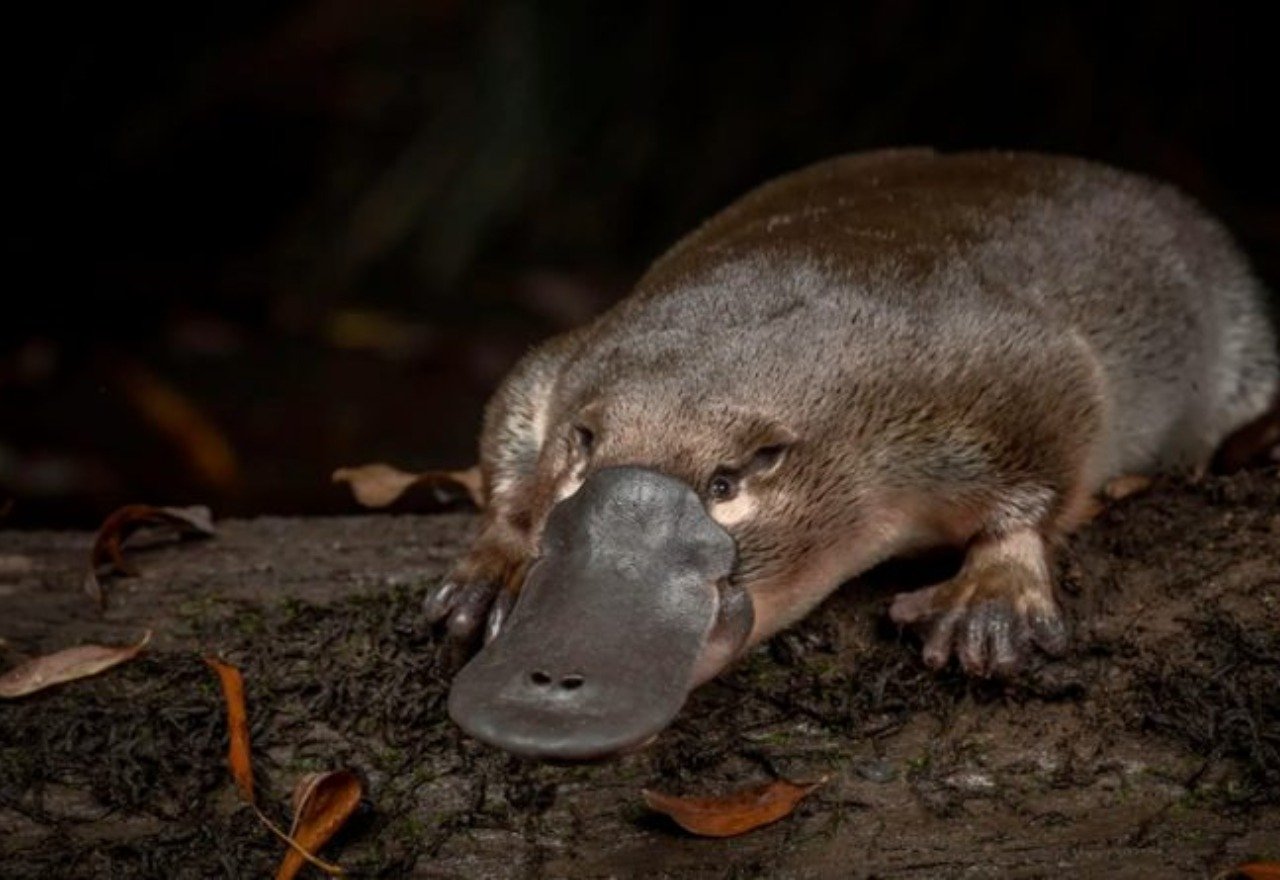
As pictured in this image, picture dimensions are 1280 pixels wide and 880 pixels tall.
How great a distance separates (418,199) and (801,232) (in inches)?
159

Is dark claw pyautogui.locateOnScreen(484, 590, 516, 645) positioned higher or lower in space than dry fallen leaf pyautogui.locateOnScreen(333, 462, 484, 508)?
higher

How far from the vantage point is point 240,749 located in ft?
9.25

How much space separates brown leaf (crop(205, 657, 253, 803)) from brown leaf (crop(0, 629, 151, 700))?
6.3 inches

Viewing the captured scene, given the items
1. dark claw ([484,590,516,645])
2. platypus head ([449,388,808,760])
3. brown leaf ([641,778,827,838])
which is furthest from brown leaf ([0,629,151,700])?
brown leaf ([641,778,827,838])

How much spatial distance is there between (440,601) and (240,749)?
0.38 metres

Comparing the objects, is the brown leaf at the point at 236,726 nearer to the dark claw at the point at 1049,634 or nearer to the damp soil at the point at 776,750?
the damp soil at the point at 776,750

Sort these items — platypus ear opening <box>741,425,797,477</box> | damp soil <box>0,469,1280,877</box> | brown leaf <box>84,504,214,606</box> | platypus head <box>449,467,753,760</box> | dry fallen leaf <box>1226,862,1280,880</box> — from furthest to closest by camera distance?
brown leaf <box>84,504,214,606</box> → platypus ear opening <box>741,425,797,477</box> → damp soil <box>0,469,1280,877</box> → dry fallen leaf <box>1226,862,1280,880</box> → platypus head <box>449,467,753,760</box>

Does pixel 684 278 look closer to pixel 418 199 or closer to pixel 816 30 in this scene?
pixel 816 30

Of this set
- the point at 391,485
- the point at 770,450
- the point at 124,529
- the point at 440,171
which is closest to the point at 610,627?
the point at 770,450

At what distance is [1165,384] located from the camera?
3684 millimetres

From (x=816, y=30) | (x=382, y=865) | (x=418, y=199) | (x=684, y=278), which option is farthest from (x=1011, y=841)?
(x=418, y=199)

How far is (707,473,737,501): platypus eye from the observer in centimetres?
267

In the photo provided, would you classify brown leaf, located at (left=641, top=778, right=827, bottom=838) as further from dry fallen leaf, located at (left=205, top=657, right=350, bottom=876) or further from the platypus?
dry fallen leaf, located at (left=205, top=657, right=350, bottom=876)

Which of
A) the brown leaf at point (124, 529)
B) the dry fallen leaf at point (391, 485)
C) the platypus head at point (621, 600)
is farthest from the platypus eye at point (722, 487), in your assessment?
the dry fallen leaf at point (391, 485)
